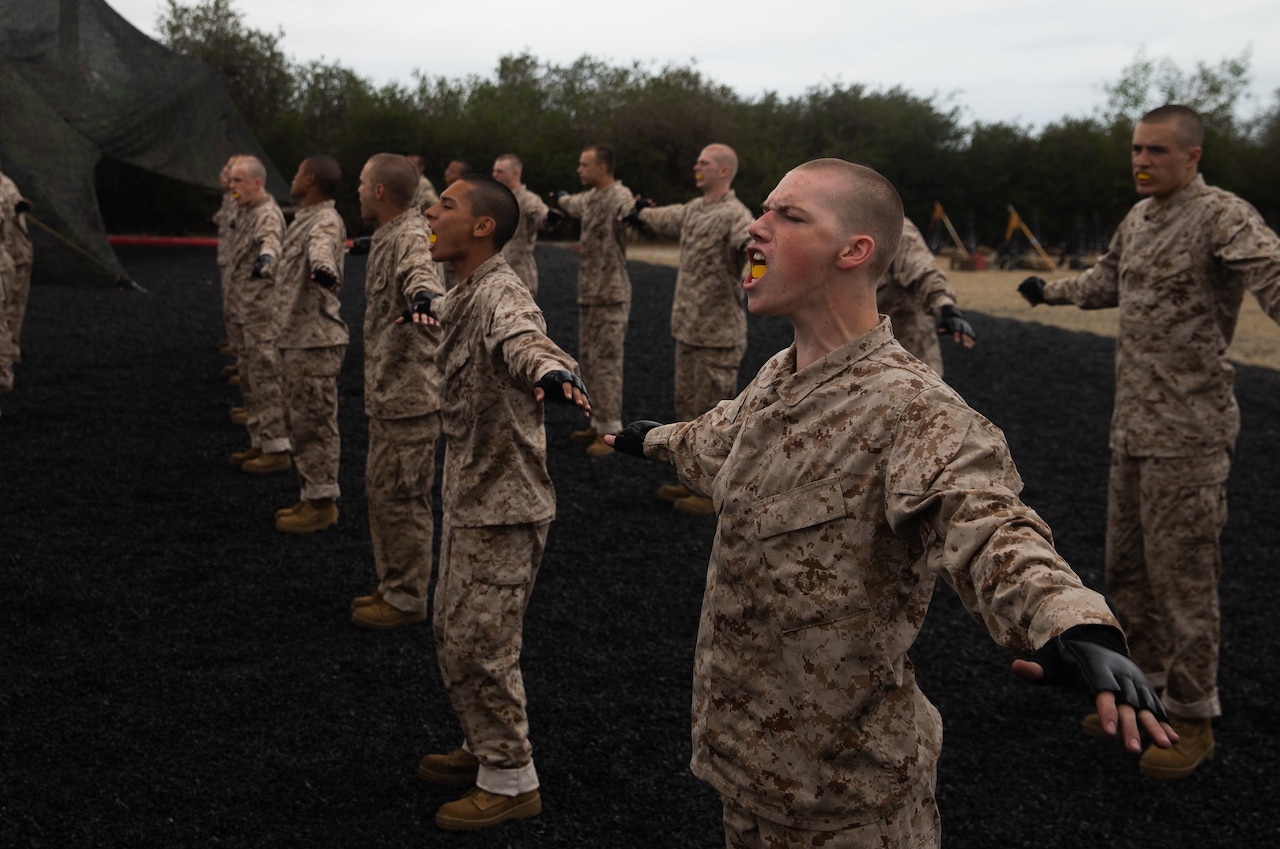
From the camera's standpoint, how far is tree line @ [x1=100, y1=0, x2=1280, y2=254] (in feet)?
92.7

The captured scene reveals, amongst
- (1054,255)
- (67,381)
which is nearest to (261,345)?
(67,381)

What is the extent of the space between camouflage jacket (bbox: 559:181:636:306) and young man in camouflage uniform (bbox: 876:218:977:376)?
2.67m

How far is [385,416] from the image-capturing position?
542 cm

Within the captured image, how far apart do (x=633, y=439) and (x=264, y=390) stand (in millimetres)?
6018

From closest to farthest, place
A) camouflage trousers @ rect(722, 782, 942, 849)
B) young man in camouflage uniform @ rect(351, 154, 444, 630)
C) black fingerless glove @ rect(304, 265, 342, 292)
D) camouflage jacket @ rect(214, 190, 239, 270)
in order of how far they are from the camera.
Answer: camouflage trousers @ rect(722, 782, 942, 849) → black fingerless glove @ rect(304, 265, 342, 292) → young man in camouflage uniform @ rect(351, 154, 444, 630) → camouflage jacket @ rect(214, 190, 239, 270)

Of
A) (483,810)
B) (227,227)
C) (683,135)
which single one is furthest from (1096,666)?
(683,135)

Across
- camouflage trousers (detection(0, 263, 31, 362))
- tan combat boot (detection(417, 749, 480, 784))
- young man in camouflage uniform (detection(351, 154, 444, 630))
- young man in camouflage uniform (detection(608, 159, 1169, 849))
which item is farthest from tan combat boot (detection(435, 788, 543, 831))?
camouflage trousers (detection(0, 263, 31, 362))

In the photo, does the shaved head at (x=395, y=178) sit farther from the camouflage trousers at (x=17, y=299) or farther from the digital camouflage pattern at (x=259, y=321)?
the camouflage trousers at (x=17, y=299)

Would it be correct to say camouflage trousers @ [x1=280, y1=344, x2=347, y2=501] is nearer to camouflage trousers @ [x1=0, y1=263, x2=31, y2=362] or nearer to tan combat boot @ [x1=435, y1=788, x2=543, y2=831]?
tan combat boot @ [x1=435, y1=788, x2=543, y2=831]

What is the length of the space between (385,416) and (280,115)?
2543 centimetres

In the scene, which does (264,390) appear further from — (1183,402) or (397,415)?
(1183,402)

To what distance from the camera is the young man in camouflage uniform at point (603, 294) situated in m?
9.35

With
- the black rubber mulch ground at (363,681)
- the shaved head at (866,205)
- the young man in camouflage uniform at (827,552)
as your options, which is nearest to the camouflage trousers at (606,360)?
the black rubber mulch ground at (363,681)

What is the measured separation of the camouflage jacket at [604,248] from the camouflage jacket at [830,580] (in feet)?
22.9
